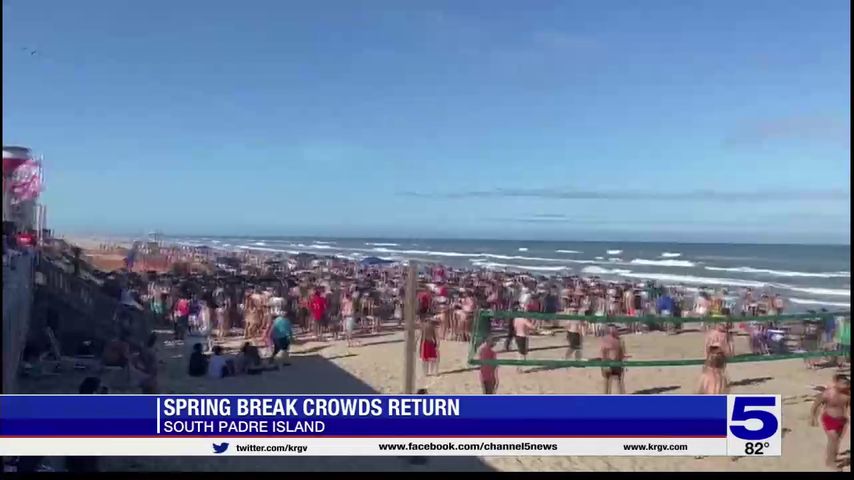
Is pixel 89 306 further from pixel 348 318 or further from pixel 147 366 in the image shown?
pixel 348 318

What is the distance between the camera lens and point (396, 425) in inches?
129

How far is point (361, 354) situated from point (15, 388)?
4.10 m

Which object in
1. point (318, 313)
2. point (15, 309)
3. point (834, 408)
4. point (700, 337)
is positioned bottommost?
point (318, 313)

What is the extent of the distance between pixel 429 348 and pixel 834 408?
2.94m

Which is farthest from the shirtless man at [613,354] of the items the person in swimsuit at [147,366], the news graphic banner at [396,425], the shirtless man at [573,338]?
the person in swimsuit at [147,366]

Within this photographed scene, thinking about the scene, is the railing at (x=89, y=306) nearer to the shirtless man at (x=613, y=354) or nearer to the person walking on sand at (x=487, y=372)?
the person walking on sand at (x=487, y=372)

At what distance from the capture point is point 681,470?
3379 mm

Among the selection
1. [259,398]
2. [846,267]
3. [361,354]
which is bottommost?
[361,354]

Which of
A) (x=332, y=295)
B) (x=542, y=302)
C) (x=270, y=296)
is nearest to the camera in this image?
(x=270, y=296)

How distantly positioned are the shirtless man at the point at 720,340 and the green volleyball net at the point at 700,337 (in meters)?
0.06

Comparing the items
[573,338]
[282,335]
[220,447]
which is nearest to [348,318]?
[282,335]

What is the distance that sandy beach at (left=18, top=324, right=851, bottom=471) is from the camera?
132 inches
